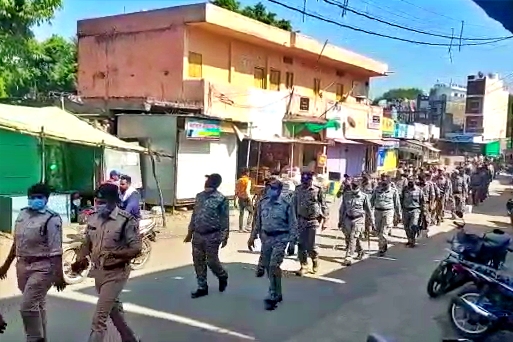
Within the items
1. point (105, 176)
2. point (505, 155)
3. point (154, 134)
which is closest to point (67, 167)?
point (105, 176)

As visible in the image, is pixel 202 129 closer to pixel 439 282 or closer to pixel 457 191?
pixel 457 191

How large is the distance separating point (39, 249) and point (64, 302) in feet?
7.89

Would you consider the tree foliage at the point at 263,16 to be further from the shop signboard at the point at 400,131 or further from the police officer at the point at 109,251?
the police officer at the point at 109,251

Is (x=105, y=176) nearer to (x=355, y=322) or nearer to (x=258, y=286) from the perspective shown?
(x=258, y=286)

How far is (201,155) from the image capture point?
17.2 m

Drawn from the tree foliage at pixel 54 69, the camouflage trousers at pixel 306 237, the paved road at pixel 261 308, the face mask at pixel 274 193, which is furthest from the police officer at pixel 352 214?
the tree foliage at pixel 54 69

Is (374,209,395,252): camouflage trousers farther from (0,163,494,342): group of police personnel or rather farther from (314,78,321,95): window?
(314,78,321,95): window

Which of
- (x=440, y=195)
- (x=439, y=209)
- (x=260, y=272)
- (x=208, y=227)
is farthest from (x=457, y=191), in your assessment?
(x=208, y=227)

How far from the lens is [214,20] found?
18.0 meters

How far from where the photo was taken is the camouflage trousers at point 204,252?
297 inches

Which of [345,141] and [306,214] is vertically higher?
[345,141]

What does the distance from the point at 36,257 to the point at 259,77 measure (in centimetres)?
1712

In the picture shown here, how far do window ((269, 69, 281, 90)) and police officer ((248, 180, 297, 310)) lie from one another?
49.1 feet

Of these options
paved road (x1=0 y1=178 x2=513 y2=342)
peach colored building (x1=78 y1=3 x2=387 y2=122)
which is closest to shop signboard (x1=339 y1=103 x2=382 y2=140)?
peach colored building (x1=78 y1=3 x2=387 y2=122)
